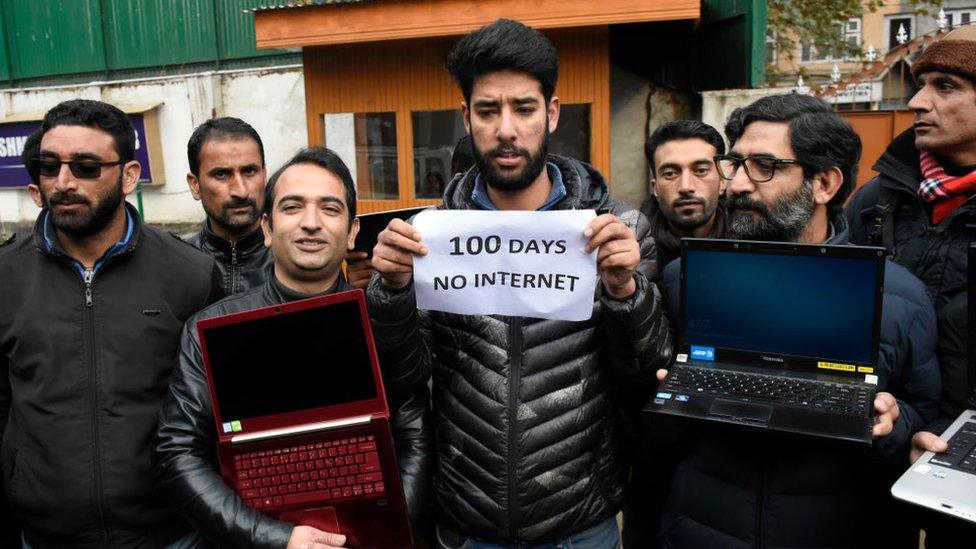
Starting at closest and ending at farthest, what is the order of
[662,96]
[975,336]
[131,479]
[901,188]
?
[975,336] → [131,479] → [901,188] → [662,96]

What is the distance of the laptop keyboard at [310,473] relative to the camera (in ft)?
6.45

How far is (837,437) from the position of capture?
1749 millimetres

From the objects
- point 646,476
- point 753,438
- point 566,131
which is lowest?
Answer: point 646,476

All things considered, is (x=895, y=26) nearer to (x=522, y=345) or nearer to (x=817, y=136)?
(x=817, y=136)

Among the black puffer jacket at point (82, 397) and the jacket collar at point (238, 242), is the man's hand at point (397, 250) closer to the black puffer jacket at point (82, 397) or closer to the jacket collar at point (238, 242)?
the black puffer jacket at point (82, 397)

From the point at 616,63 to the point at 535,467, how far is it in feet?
24.1

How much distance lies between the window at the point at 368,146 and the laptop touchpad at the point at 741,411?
24.8 feet

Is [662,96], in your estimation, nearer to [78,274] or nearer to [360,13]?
[360,13]

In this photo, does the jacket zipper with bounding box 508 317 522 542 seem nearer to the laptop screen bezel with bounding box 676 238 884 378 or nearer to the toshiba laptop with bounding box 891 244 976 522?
the laptop screen bezel with bounding box 676 238 884 378

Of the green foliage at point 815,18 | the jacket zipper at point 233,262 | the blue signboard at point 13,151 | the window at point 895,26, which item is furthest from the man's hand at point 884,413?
the window at point 895,26

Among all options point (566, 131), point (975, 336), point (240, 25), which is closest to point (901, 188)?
point (975, 336)

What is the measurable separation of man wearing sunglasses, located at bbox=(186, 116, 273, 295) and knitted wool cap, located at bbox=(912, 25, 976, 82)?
2.74 metres

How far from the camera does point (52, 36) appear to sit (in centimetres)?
1472

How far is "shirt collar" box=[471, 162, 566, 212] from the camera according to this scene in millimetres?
2340
